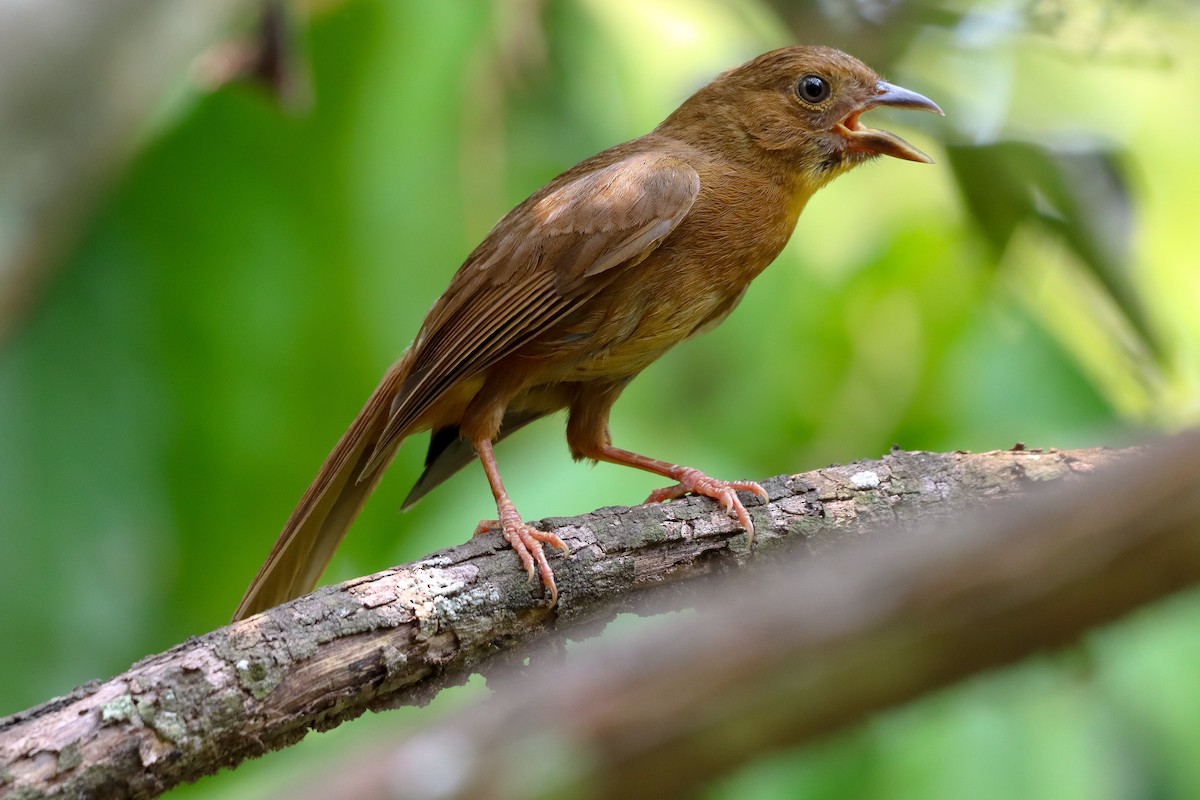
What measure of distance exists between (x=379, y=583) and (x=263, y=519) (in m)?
3.17

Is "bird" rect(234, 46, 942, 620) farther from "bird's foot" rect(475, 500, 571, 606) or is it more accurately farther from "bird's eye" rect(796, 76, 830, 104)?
"bird's foot" rect(475, 500, 571, 606)

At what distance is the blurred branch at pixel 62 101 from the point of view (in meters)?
3.51

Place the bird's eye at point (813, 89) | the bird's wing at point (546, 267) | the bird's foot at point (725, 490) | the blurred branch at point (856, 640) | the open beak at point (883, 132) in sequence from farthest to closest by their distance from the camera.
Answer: the bird's eye at point (813, 89), the open beak at point (883, 132), the bird's wing at point (546, 267), the bird's foot at point (725, 490), the blurred branch at point (856, 640)

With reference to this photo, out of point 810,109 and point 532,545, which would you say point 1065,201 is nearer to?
point 810,109

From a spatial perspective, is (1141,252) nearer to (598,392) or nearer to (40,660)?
(598,392)

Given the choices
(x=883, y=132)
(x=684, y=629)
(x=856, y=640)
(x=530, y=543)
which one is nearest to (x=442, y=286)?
(x=883, y=132)

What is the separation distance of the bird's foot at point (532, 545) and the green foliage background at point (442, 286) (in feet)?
4.12

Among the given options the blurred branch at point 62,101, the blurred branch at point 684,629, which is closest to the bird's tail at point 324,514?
the blurred branch at point 684,629

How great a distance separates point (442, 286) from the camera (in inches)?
241

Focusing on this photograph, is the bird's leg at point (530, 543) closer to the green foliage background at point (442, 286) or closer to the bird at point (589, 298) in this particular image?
the bird at point (589, 298)

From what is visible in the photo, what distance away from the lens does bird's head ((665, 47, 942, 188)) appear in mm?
4355

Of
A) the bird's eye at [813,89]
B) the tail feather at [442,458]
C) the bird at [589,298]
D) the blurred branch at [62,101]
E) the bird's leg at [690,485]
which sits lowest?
the bird's leg at [690,485]

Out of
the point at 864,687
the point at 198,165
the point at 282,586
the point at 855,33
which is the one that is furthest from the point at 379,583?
the point at 198,165

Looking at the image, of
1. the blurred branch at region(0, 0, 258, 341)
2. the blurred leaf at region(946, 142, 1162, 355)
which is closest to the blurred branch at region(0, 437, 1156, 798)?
the blurred leaf at region(946, 142, 1162, 355)
